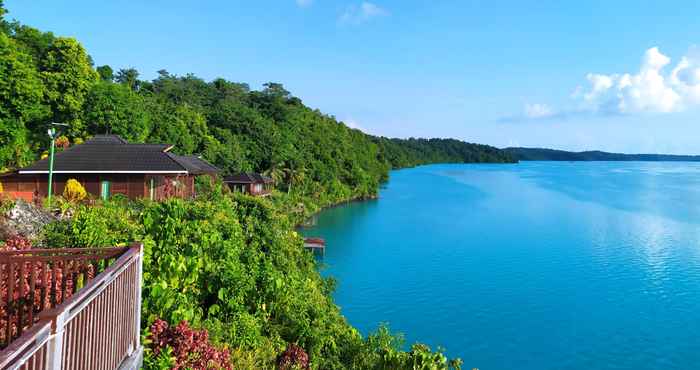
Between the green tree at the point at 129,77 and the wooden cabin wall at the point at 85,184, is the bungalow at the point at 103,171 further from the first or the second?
the green tree at the point at 129,77

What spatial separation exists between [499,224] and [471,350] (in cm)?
2761

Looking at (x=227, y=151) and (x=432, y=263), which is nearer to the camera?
(x=432, y=263)

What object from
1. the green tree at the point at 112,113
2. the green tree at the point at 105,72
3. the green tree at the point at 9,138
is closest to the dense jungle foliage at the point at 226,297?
the green tree at the point at 9,138

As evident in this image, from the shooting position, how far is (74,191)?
2069 centimetres

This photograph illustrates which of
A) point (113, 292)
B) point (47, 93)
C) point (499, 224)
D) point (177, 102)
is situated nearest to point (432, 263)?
point (499, 224)

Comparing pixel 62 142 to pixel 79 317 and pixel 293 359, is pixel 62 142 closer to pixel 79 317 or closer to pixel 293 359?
pixel 293 359

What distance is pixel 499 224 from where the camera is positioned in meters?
43.6

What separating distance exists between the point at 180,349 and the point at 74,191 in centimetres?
1735

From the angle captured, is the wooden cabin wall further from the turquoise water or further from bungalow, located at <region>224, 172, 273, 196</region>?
bungalow, located at <region>224, 172, 273, 196</region>

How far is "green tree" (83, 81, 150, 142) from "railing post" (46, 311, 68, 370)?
36854 millimetres

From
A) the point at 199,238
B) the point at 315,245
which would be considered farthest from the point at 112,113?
the point at 199,238

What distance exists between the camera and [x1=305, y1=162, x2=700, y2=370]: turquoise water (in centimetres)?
1820

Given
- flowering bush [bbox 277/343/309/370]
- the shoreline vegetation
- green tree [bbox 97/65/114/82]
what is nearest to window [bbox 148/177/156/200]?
the shoreline vegetation

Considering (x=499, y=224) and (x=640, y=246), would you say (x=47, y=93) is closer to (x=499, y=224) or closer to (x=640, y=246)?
(x=499, y=224)
